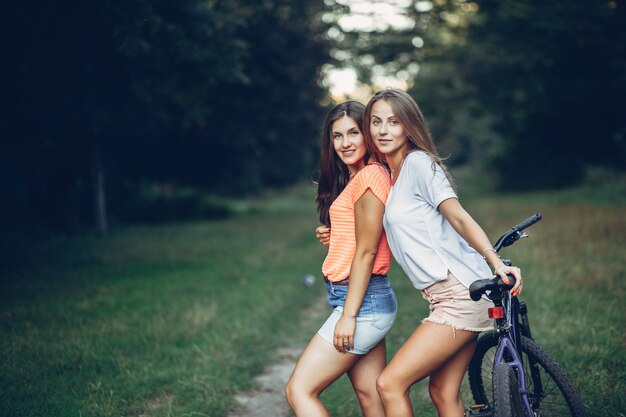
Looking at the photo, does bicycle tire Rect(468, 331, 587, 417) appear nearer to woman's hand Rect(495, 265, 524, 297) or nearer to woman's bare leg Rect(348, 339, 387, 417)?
woman's hand Rect(495, 265, 524, 297)

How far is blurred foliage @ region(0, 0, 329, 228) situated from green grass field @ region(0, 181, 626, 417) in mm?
2507

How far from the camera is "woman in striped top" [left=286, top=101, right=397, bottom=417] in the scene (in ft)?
10.2

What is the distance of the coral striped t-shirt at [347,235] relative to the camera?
3.22 meters

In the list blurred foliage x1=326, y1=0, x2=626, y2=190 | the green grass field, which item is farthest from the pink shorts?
blurred foliage x1=326, y1=0, x2=626, y2=190

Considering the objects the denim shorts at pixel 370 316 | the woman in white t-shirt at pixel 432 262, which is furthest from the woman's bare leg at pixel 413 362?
the denim shorts at pixel 370 316

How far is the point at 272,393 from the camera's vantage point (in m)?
5.04

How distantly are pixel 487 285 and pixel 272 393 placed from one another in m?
2.72

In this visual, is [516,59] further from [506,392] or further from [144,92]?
[506,392]

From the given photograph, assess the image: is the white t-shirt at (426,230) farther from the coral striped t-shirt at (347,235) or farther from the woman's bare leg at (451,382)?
the woman's bare leg at (451,382)

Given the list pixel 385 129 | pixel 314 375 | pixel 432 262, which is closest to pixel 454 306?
pixel 432 262

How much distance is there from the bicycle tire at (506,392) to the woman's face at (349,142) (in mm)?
1320

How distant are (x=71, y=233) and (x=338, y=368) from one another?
46.5ft

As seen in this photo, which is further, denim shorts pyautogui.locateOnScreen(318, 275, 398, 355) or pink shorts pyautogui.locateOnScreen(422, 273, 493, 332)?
denim shorts pyautogui.locateOnScreen(318, 275, 398, 355)

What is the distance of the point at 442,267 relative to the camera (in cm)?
304
